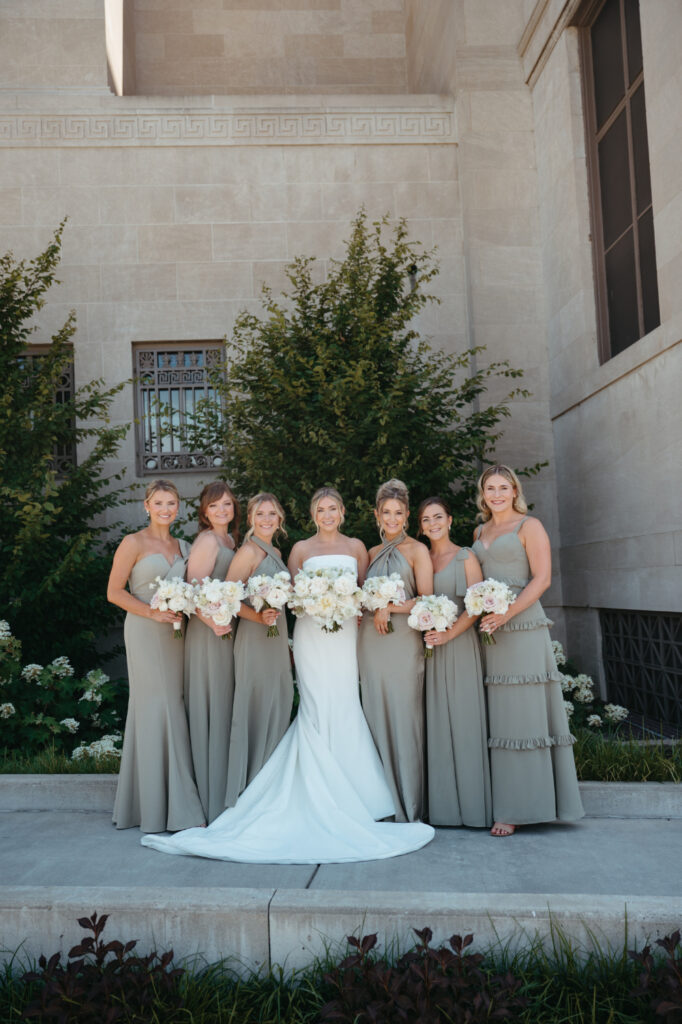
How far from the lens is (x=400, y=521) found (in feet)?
19.0

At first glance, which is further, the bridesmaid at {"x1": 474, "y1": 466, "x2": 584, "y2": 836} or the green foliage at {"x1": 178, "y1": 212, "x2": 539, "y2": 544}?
the green foliage at {"x1": 178, "y1": 212, "x2": 539, "y2": 544}

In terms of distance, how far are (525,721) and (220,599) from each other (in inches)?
80.4

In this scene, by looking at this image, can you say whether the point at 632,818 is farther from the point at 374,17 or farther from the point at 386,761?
the point at 374,17

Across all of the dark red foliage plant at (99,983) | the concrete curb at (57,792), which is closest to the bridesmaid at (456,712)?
the dark red foliage plant at (99,983)

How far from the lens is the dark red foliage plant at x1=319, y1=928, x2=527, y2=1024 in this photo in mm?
3373

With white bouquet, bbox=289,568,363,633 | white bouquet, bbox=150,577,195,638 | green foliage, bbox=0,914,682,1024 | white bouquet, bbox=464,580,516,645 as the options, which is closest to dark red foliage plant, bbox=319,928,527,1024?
green foliage, bbox=0,914,682,1024

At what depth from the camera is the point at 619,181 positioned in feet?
29.2

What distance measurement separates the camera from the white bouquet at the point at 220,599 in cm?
537

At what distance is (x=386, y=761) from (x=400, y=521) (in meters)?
1.56

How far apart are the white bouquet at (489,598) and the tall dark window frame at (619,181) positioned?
13.3 ft

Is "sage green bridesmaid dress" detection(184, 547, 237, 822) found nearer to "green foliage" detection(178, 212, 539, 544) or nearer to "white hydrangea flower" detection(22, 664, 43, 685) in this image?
"green foliage" detection(178, 212, 539, 544)

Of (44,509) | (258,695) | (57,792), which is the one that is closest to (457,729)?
(258,695)

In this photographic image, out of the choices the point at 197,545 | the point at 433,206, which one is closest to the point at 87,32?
the point at 433,206

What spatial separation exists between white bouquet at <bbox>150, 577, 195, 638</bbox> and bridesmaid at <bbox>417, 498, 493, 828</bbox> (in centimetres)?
151
